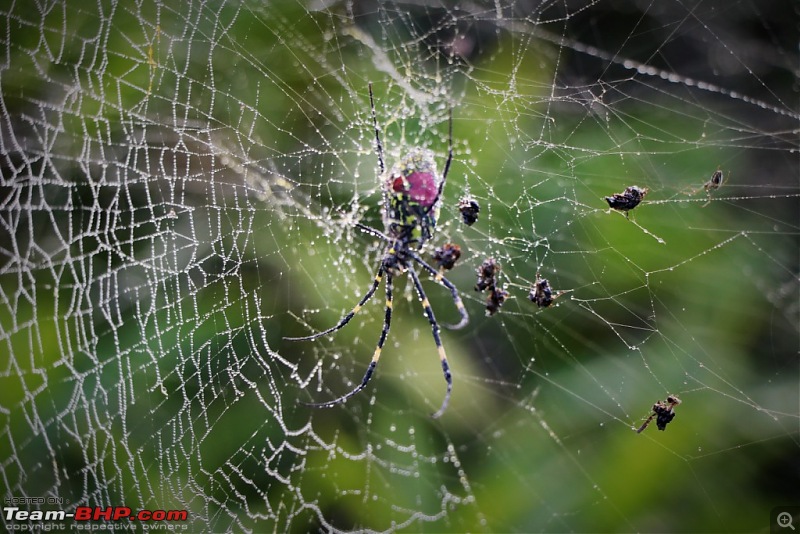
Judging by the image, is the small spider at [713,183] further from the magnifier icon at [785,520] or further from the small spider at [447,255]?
the magnifier icon at [785,520]

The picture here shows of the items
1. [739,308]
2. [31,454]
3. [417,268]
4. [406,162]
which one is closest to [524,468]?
[417,268]

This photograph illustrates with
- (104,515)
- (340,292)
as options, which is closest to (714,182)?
(340,292)

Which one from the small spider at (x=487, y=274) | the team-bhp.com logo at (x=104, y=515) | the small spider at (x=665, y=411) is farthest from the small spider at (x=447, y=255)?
the team-bhp.com logo at (x=104, y=515)

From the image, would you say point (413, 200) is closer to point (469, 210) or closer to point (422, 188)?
point (422, 188)

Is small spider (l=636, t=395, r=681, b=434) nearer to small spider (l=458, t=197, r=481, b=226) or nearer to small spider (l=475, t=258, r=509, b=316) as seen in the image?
small spider (l=475, t=258, r=509, b=316)

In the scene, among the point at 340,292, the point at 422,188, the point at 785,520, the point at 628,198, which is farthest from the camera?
the point at 340,292

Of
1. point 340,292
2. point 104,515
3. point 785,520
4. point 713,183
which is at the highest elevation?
point 713,183

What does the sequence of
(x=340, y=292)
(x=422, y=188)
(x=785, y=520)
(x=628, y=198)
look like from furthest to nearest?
1. (x=340, y=292)
2. (x=785, y=520)
3. (x=422, y=188)
4. (x=628, y=198)

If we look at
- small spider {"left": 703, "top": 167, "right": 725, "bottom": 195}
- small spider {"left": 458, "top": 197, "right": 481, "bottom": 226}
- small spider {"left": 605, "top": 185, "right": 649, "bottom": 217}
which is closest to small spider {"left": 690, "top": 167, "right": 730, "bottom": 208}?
small spider {"left": 703, "top": 167, "right": 725, "bottom": 195}
